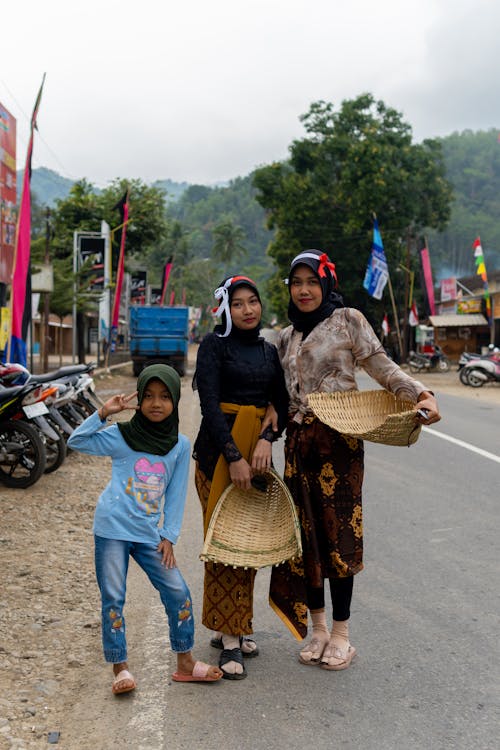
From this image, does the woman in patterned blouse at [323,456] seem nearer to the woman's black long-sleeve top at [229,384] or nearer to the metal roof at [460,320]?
the woman's black long-sleeve top at [229,384]

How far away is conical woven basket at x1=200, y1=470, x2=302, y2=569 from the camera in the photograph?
3322 millimetres

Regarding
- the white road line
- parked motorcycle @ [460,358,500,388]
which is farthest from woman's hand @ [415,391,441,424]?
parked motorcycle @ [460,358,500,388]

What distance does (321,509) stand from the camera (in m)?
3.50

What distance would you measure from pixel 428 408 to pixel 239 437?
80cm

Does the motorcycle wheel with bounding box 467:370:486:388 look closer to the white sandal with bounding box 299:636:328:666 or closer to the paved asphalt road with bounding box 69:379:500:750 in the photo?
the paved asphalt road with bounding box 69:379:500:750

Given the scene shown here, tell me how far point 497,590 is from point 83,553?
8.92ft

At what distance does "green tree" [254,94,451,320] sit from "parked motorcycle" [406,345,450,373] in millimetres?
6208

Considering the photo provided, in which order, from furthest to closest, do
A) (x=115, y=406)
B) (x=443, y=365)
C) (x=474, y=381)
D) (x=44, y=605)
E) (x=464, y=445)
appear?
(x=443, y=365), (x=474, y=381), (x=464, y=445), (x=44, y=605), (x=115, y=406)

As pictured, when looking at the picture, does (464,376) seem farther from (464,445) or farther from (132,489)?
(132,489)

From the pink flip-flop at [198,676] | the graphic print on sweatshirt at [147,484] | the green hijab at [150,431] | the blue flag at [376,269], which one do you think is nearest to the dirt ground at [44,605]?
the pink flip-flop at [198,676]

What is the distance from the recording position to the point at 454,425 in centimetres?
1325

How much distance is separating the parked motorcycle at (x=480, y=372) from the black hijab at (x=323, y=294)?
22.2 metres

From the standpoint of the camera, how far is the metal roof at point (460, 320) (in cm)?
4234

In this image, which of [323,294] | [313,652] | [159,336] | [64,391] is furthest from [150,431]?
[159,336]
